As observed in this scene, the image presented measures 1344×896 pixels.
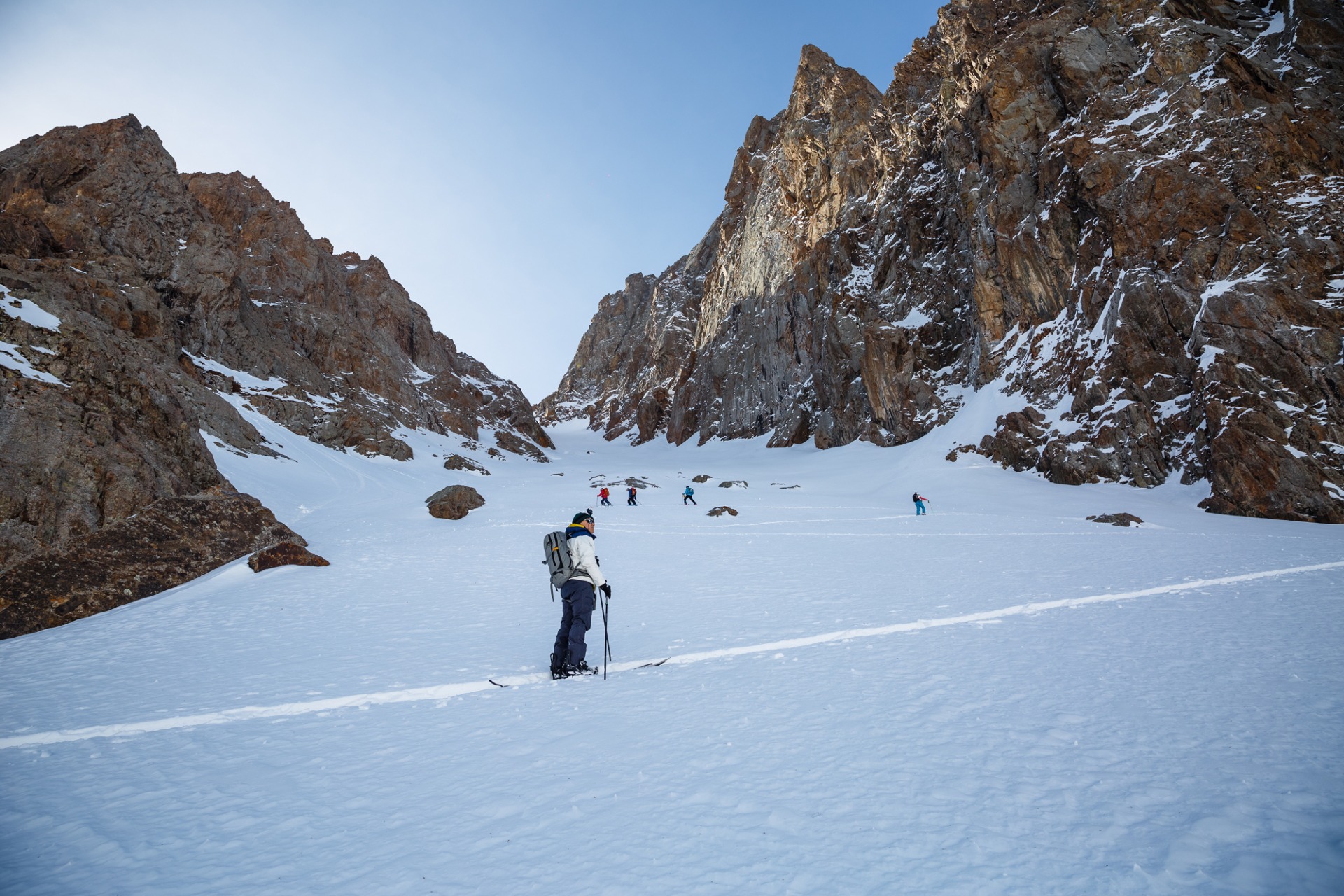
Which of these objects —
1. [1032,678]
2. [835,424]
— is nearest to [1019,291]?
[835,424]

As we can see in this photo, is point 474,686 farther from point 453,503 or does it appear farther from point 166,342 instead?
point 166,342

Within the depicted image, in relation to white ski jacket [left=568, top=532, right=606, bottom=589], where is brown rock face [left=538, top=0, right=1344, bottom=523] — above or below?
above

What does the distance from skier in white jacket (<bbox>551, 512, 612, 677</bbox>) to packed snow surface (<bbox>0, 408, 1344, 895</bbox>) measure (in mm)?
291

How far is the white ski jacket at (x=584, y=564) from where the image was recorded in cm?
677

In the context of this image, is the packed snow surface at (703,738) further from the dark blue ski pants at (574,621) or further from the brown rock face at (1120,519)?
the brown rock face at (1120,519)

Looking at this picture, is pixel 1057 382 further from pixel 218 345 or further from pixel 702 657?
pixel 218 345

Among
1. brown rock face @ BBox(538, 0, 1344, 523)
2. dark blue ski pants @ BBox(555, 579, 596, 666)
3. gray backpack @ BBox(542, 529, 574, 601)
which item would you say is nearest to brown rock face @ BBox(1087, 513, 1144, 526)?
brown rock face @ BBox(538, 0, 1344, 523)

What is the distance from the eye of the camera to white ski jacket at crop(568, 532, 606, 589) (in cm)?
677

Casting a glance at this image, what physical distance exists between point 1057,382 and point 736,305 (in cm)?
5561

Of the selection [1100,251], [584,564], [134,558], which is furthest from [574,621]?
[1100,251]

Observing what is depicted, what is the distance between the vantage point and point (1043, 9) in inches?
1571

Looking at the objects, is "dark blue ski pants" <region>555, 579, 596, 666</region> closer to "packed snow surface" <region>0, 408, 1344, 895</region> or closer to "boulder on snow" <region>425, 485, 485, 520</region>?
"packed snow surface" <region>0, 408, 1344, 895</region>

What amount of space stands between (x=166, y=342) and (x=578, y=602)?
138 ft

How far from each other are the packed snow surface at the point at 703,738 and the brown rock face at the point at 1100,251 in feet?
50.1
